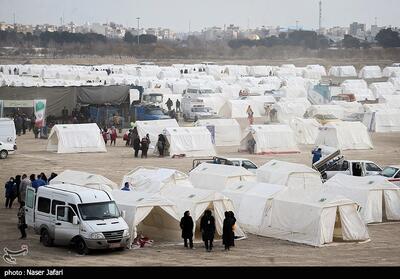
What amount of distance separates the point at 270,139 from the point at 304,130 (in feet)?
12.4

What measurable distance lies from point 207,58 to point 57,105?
80894mm

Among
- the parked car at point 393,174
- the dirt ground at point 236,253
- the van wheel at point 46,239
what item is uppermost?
the parked car at point 393,174

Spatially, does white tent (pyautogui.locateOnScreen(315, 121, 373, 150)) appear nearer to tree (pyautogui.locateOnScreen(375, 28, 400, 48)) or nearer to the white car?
the white car

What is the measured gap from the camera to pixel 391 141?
126 ft

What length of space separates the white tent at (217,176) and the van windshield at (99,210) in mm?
5339

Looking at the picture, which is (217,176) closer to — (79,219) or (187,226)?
(187,226)

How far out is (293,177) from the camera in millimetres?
23281

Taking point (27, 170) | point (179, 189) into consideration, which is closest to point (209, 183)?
point (179, 189)

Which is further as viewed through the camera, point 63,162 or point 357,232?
point 63,162

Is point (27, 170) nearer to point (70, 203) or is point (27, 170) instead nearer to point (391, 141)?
point (70, 203)

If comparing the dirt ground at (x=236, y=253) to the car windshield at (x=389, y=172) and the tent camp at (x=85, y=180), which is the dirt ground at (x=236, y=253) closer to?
the tent camp at (x=85, y=180)

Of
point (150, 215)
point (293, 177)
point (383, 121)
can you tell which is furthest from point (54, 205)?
point (383, 121)

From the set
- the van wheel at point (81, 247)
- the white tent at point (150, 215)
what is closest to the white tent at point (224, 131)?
the white tent at point (150, 215)

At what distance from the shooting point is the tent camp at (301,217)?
1798cm
